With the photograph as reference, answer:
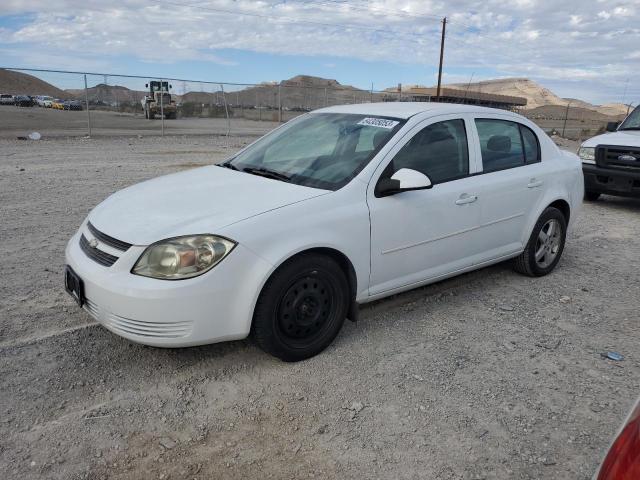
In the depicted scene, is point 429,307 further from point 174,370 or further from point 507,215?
point 174,370

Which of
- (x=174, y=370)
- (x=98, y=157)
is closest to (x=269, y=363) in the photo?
(x=174, y=370)

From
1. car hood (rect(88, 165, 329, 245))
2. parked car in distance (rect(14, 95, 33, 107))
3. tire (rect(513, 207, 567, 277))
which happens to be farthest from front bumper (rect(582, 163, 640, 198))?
parked car in distance (rect(14, 95, 33, 107))

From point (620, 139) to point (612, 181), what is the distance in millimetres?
713

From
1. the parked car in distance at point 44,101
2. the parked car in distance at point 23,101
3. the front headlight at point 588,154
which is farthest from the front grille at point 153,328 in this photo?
the parked car in distance at point 44,101

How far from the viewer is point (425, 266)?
4.08 metres

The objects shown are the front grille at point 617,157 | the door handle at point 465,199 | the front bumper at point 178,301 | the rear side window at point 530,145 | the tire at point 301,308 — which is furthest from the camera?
the front grille at point 617,157

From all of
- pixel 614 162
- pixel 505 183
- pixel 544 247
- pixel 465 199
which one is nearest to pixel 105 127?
pixel 614 162

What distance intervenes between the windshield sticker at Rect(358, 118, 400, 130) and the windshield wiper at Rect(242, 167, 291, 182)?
798 millimetres

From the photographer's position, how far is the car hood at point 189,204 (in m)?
3.10

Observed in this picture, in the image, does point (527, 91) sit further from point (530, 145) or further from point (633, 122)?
point (530, 145)

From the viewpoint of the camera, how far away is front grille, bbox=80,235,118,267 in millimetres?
3135

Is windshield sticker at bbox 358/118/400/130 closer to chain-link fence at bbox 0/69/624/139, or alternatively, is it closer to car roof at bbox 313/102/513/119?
car roof at bbox 313/102/513/119

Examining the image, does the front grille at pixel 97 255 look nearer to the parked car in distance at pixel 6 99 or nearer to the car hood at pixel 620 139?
the car hood at pixel 620 139

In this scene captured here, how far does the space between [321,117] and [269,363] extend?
2192 millimetres
